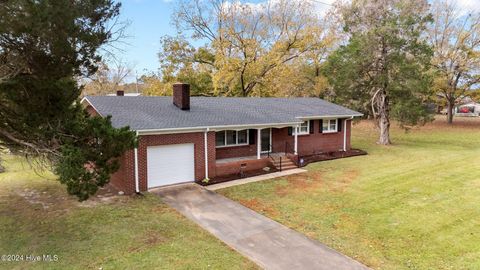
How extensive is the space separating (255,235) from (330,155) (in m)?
12.8

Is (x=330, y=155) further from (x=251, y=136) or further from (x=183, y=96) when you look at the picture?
(x=183, y=96)

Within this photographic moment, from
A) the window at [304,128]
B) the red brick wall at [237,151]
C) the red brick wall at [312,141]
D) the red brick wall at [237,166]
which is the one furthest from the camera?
the window at [304,128]

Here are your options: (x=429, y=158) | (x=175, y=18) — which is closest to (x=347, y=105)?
(x=429, y=158)

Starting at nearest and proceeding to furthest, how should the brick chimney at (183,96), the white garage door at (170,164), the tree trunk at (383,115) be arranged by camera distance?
1. the white garage door at (170,164)
2. the brick chimney at (183,96)
3. the tree trunk at (383,115)

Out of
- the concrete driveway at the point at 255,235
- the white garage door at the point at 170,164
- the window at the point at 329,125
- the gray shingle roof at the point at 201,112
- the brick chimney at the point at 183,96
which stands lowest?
the concrete driveway at the point at 255,235

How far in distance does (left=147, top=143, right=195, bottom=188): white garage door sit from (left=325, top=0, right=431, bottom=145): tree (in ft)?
51.9

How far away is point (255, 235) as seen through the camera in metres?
8.67

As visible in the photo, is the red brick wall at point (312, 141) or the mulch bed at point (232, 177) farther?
the red brick wall at point (312, 141)

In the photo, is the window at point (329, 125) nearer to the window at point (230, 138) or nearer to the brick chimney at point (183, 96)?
the window at point (230, 138)

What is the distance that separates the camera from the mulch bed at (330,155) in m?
18.9

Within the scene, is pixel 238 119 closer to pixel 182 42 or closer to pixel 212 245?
pixel 212 245

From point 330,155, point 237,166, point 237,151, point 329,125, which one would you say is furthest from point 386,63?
point 237,166

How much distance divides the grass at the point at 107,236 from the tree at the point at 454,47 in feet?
123

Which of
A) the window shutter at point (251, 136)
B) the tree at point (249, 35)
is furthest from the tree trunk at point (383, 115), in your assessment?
the window shutter at point (251, 136)
